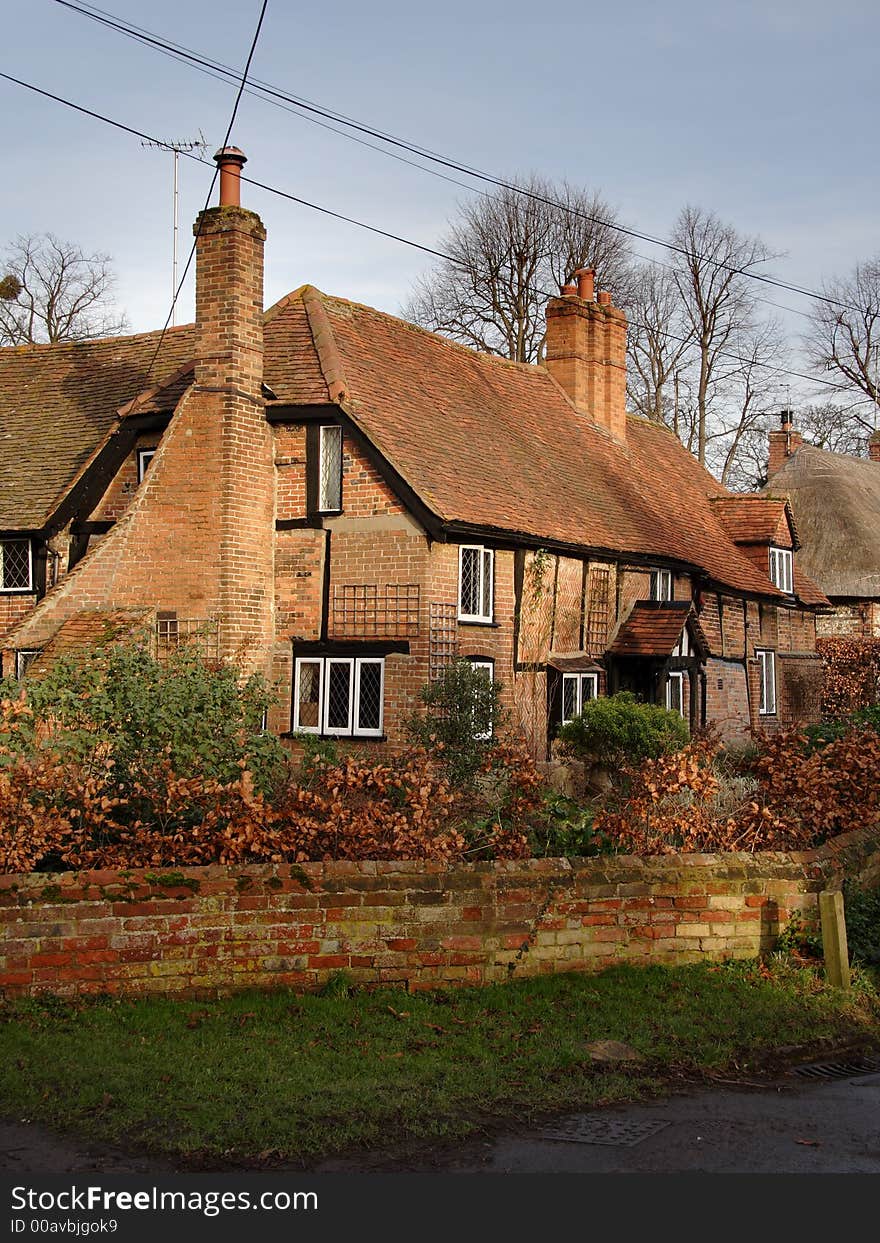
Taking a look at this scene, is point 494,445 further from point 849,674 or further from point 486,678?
point 849,674

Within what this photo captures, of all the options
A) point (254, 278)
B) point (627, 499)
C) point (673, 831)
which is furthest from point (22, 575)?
point (673, 831)

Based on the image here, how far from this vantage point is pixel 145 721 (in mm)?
10273

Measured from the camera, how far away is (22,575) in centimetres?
2144

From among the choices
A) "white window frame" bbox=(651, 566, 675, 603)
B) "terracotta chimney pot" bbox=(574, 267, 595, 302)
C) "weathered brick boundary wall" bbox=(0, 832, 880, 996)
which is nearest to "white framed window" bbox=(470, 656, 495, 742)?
"white window frame" bbox=(651, 566, 675, 603)

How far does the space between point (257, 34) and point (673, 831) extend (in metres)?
10.1

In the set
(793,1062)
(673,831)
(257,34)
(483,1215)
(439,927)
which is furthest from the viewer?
(257,34)

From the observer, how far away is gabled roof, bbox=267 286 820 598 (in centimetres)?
→ 1961

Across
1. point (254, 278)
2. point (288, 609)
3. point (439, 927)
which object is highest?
point (254, 278)

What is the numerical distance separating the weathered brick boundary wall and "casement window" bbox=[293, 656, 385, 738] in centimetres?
973

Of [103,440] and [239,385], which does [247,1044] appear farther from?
[103,440]

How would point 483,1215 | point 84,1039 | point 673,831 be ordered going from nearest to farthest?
point 483,1215, point 84,1039, point 673,831

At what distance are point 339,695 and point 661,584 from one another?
7.92 metres

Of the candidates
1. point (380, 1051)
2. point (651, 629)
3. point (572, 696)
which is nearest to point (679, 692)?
point (651, 629)

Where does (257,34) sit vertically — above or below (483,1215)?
above
